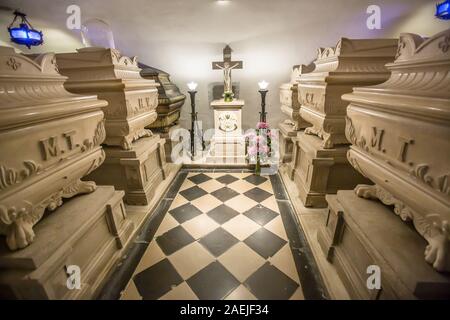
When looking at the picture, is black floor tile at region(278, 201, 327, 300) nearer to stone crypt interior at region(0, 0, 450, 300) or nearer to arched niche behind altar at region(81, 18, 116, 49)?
stone crypt interior at region(0, 0, 450, 300)

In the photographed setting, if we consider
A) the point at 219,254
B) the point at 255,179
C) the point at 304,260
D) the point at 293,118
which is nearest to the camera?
the point at 304,260

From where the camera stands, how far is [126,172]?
270cm

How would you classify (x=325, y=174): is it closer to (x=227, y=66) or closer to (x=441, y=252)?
(x=441, y=252)

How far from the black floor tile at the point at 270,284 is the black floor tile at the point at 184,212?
3.55 feet

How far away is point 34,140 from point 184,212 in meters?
1.72

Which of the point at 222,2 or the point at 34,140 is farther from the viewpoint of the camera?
the point at 222,2

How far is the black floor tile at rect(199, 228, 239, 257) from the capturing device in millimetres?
2053

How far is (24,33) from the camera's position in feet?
13.9

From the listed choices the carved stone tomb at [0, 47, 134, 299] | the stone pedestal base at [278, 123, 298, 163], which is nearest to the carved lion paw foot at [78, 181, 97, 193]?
the carved stone tomb at [0, 47, 134, 299]

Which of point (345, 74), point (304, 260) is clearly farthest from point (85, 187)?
point (345, 74)

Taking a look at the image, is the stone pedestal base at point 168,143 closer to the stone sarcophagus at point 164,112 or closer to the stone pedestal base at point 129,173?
the stone sarcophagus at point 164,112

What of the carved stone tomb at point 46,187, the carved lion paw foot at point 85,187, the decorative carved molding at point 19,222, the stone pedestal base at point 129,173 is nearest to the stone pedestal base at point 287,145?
the stone pedestal base at point 129,173

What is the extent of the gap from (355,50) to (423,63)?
126 cm

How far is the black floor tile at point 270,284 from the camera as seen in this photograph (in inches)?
62.3
